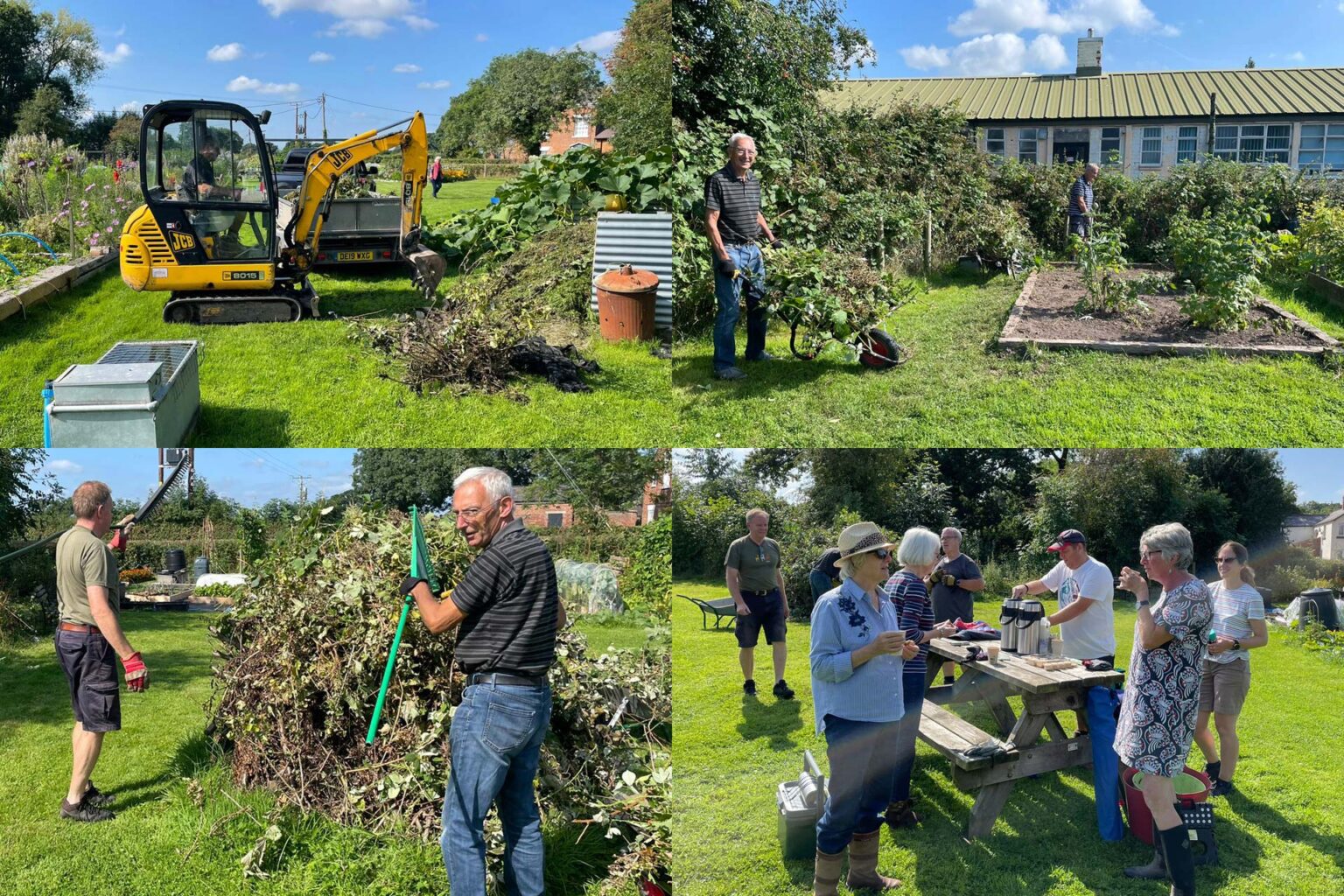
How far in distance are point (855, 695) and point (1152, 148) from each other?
15.0m

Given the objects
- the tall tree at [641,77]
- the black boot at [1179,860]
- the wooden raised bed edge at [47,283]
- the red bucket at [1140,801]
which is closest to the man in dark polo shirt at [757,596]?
the red bucket at [1140,801]

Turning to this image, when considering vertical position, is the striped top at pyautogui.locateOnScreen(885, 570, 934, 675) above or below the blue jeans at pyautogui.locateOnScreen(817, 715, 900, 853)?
above

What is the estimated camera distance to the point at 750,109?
8.39 metres

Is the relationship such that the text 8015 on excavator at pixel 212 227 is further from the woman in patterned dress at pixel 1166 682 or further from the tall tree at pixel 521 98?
the tall tree at pixel 521 98

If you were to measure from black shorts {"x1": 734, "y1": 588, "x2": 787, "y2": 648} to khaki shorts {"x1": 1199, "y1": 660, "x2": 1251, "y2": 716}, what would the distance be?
6.91 ft

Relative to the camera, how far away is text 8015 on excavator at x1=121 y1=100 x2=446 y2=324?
25.8ft

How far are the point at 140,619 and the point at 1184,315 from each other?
31.2ft

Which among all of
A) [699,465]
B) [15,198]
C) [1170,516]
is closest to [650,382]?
[699,465]

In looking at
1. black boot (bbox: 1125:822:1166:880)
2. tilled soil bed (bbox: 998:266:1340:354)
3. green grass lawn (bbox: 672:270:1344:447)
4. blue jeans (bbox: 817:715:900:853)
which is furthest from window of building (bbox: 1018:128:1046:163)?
blue jeans (bbox: 817:715:900:853)

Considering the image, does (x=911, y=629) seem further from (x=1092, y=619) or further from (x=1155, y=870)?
(x=1155, y=870)

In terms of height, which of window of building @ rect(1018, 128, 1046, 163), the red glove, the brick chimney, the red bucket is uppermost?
the brick chimney

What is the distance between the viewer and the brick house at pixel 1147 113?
46.5 feet

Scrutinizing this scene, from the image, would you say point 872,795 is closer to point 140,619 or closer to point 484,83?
point 140,619

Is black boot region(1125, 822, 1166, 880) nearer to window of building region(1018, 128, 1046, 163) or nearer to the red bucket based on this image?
the red bucket
